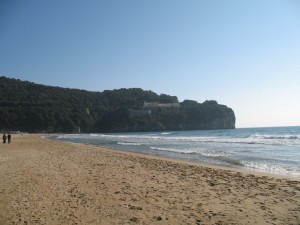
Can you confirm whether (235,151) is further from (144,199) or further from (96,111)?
(96,111)

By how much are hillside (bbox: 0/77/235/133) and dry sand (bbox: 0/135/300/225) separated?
10452cm

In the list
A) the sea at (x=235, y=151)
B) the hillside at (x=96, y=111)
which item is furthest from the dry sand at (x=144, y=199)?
the hillside at (x=96, y=111)

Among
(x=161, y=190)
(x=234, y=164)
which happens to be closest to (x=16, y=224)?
(x=161, y=190)

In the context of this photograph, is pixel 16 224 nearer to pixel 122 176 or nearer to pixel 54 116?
pixel 122 176

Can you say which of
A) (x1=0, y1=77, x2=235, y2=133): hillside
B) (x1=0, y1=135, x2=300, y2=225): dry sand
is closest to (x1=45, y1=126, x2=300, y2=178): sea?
(x1=0, y1=135, x2=300, y2=225): dry sand

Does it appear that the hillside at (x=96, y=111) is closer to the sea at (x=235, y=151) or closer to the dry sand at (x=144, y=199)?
the sea at (x=235, y=151)

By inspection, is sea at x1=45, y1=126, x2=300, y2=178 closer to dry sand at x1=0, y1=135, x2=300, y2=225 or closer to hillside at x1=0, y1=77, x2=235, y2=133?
dry sand at x1=0, y1=135, x2=300, y2=225

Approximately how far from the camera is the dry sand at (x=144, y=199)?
593cm

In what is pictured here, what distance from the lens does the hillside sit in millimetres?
110500

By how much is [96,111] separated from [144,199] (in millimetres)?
135809

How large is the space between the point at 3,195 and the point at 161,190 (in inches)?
167

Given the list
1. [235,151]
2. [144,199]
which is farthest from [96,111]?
[144,199]

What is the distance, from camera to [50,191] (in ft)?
26.1

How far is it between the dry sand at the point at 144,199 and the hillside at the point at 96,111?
105m
